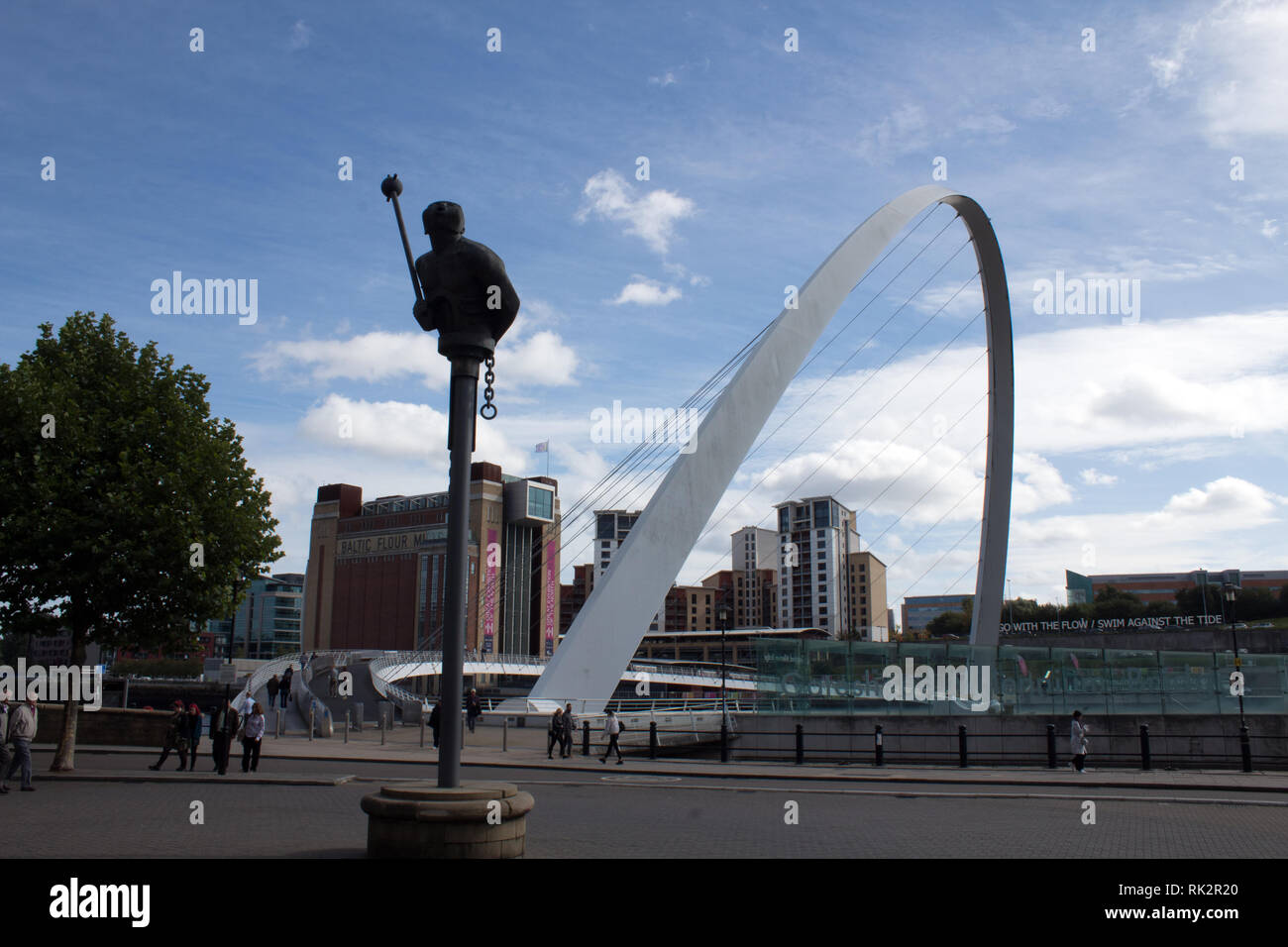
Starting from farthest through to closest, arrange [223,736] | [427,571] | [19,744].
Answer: [427,571] → [223,736] → [19,744]

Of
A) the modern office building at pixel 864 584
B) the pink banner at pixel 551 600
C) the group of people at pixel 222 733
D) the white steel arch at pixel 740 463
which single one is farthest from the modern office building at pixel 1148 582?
the group of people at pixel 222 733

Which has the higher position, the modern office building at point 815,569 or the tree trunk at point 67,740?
the modern office building at point 815,569

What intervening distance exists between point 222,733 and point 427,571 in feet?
362

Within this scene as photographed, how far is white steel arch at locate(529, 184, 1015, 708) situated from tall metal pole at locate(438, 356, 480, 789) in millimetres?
14280

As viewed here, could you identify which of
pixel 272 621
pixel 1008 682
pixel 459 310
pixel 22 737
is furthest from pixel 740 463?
pixel 272 621

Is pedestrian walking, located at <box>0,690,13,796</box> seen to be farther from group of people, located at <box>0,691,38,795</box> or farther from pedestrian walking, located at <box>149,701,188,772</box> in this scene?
pedestrian walking, located at <box>149,701,188,772</box>

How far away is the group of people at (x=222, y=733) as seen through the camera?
17203 millimetres

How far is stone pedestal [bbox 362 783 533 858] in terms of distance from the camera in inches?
250

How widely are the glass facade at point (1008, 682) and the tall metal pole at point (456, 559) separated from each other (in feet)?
57.5

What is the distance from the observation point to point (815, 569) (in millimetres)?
168250

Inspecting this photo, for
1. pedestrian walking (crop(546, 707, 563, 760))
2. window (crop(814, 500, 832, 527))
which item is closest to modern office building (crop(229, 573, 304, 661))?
window (crop(814, 500, 832, 527))

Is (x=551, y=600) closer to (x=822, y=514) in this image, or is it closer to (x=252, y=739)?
(x=822, y=514)

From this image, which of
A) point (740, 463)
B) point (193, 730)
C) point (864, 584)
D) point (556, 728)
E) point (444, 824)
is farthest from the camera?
point (864, 584)

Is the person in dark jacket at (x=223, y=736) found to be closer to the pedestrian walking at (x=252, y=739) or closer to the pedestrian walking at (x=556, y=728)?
the pedestrian walking at (x=252, y=739)
